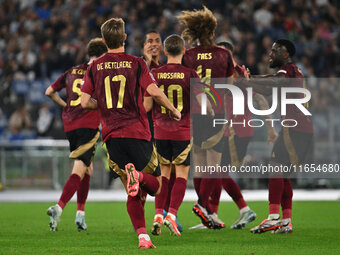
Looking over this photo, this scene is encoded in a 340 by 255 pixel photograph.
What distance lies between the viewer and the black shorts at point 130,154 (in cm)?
645

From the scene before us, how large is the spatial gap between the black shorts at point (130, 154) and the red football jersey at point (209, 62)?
2.24 m

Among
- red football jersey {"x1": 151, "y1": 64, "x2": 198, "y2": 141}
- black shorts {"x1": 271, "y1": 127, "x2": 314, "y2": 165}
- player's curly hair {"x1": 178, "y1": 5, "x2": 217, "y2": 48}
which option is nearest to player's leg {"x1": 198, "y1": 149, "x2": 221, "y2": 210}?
red football jersey {"x1": 151, "y1": 64, "x2": 198, "y2": 141}

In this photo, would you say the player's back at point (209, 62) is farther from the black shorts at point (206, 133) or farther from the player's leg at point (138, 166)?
the player's leg at point (138, 166)

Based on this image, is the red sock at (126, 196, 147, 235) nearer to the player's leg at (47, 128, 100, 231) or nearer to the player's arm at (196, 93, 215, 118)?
the player's arm at (196, 93, 215, 118)

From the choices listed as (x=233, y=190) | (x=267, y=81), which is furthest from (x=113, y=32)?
(x=233, y=190)

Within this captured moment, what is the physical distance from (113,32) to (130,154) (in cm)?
111

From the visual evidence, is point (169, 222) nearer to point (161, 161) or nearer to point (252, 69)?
point (161, 161)

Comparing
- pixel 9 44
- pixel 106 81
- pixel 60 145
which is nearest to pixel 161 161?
pixel 106 81

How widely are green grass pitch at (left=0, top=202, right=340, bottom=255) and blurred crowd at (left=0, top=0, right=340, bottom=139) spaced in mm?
7498

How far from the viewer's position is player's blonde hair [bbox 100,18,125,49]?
6449 millimetres

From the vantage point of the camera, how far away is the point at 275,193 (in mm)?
8094

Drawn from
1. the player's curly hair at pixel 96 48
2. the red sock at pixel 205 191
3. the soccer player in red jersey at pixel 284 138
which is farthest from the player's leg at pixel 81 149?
the soccer player in red jersey at pixel 284 138

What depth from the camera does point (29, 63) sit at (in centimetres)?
2080

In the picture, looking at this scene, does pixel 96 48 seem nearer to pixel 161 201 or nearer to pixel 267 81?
pixel 161 201
